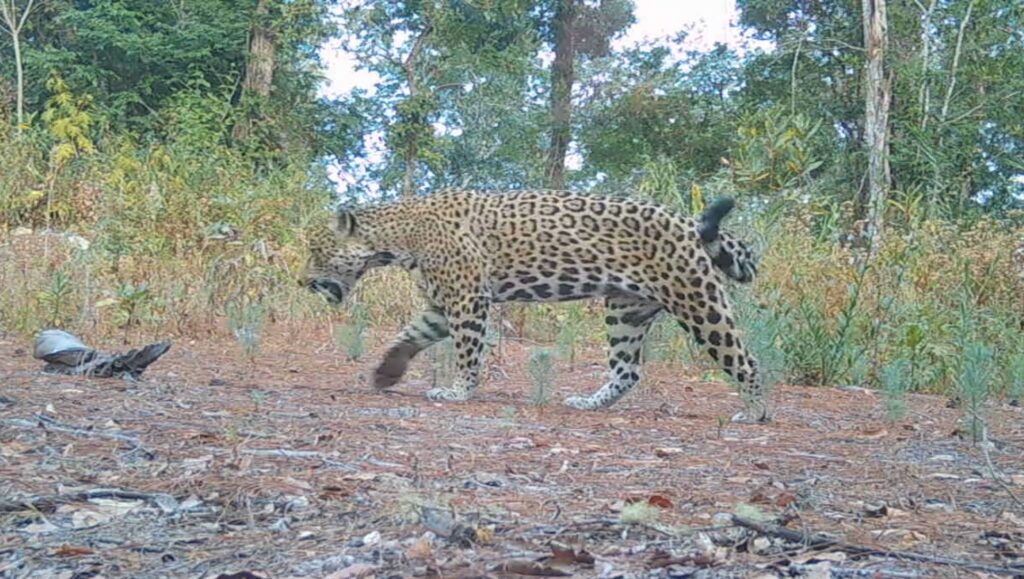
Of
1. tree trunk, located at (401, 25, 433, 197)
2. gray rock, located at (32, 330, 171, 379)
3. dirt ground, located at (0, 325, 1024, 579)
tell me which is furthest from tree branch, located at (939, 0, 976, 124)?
gray rock, located at (32, 330, 171, 379)

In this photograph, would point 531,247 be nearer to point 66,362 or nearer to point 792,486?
point 66,362

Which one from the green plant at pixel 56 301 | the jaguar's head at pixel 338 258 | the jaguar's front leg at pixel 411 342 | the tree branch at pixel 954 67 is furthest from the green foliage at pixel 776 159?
the tree branch at pixel 954 67

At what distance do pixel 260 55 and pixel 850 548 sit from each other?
2350 cm

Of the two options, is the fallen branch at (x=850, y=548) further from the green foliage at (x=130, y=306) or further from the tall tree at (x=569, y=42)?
the tall tree at (x=569, y=42)

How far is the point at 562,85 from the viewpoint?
29.3 m

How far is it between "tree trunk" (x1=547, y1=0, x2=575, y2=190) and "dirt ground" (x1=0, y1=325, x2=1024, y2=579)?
2354cm

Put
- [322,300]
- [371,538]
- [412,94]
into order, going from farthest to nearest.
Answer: [412,94] < [322,300] < [371,538]

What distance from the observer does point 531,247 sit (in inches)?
268

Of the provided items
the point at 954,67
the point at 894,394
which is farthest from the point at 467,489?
the point at 954,67

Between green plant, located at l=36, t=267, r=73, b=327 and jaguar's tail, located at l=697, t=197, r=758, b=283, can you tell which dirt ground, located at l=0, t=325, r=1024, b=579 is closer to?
jaguar's tail, located at l=697, t=197, r=758, b=283

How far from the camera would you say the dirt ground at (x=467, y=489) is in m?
2.64

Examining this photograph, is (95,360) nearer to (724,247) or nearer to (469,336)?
(469,336)

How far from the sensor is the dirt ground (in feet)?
8.67

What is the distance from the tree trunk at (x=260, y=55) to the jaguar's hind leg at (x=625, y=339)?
18511mm
